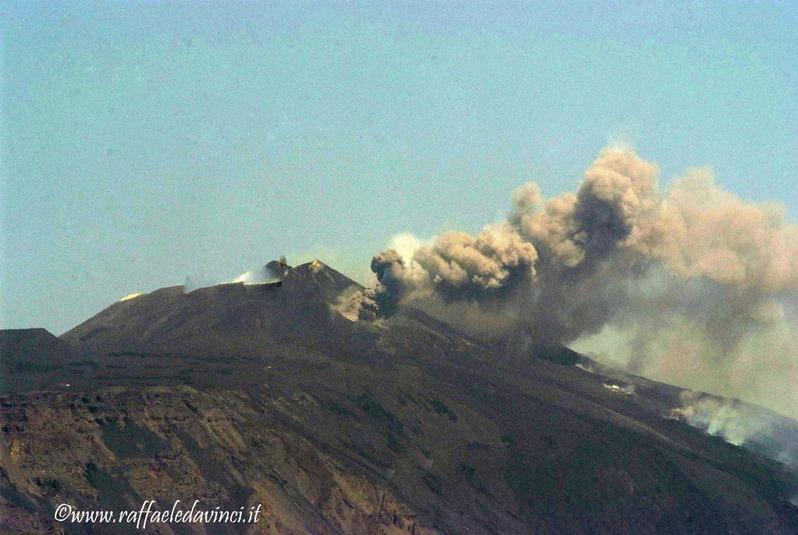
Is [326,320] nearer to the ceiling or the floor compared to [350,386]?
nearer to the ceiling

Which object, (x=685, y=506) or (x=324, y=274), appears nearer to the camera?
(x=685, y=506)

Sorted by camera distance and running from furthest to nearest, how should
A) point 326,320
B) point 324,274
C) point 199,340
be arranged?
point 324,274
point 326,320
point 199,340

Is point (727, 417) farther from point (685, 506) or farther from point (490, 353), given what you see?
point (685, 506)

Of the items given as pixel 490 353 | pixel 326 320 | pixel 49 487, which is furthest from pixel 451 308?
pixel 49 487

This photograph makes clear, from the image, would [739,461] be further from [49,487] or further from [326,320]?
[49,487]

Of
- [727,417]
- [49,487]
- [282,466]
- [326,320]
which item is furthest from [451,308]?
[49,487]

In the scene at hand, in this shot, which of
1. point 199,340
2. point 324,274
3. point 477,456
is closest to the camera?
point 477,456

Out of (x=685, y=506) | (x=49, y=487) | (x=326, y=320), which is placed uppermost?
(x=326, y=320)
